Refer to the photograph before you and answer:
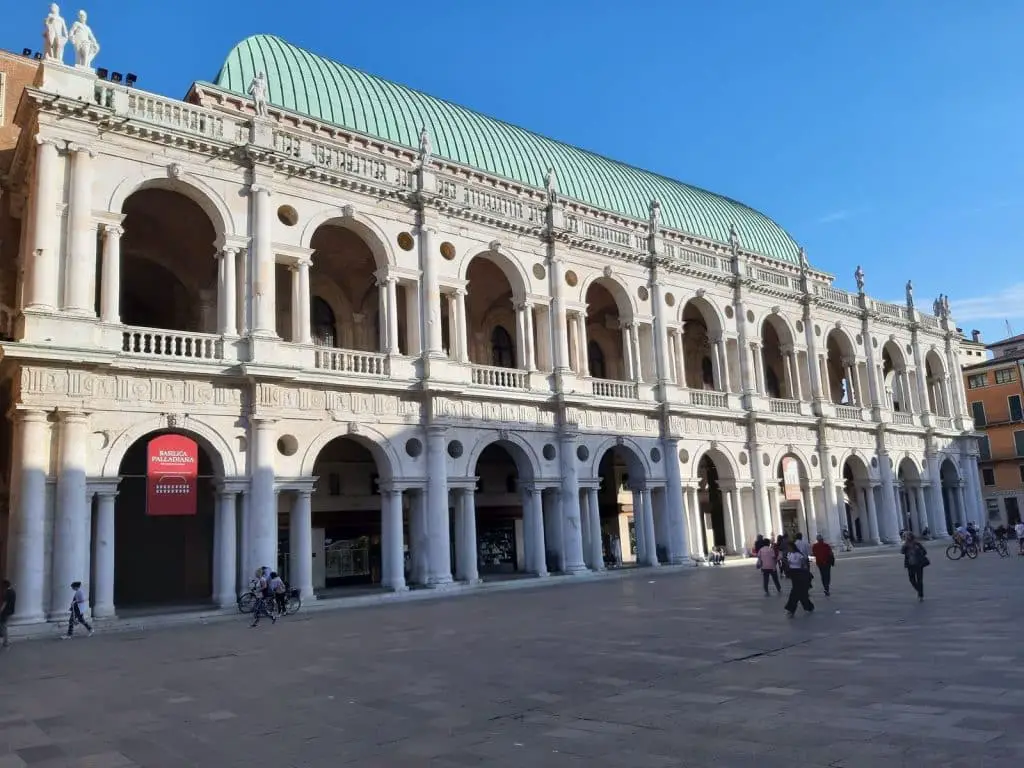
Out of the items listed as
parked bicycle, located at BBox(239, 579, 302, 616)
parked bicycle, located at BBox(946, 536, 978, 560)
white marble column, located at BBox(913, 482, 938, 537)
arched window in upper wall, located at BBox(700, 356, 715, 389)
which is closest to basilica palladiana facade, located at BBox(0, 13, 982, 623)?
parked bicycle, located at BBox(239, 579, 302, 616)

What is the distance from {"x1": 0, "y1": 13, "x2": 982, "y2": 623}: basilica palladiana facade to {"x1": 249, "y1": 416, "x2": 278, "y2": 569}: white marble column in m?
0.06

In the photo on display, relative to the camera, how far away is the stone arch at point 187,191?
69.6 feet

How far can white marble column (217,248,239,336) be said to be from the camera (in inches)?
878

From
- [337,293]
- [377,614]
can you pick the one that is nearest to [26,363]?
[377,614]

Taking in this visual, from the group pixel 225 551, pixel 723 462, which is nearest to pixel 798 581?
pixel 225 551

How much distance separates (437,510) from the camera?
2497cm

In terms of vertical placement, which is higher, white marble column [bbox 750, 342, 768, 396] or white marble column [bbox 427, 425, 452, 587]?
white marble column [bbox 750, 342, 768, 396]

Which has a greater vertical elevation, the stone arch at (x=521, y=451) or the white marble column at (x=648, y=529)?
the stone arch at (x=521, y=451)

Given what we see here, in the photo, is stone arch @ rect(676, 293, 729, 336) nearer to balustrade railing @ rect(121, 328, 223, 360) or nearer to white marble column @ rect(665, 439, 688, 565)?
white marble column @ rect(665, 439, 688, 565)

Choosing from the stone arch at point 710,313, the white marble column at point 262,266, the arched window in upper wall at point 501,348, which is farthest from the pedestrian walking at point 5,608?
the stone arch at point 710,313

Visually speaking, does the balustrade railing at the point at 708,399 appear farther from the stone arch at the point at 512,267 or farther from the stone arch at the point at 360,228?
the stone arch at the point at 360,228

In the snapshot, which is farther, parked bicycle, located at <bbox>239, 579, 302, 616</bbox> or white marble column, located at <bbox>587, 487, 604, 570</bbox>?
white marble column, located at <bbox>587, 487, 604, 570</bbox>

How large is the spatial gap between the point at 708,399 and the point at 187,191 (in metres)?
22.5

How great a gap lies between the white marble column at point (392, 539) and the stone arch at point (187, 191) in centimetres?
901
